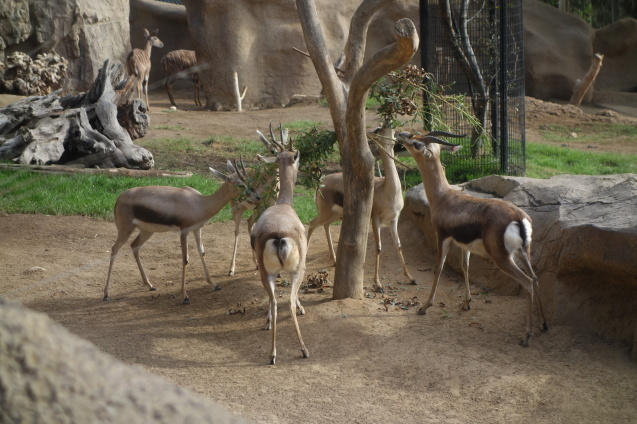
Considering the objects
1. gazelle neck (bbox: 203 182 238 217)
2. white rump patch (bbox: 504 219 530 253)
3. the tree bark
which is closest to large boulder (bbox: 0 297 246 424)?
white rump patch (bbox: 504 219 530 253)

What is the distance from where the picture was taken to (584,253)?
605 centimetres

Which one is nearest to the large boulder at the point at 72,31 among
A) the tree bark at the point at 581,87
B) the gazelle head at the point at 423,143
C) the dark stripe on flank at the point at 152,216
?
the dark stripe on flank at the point at 152,216

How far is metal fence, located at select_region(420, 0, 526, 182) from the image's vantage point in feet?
36.0

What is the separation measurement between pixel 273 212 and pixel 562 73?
16274mm

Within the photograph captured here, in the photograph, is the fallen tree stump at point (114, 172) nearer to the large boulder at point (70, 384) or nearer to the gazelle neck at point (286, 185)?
the gazelle neck at point (286, 185)

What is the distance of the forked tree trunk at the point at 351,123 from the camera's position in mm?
6336

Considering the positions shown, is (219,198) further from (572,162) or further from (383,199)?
(572,162)

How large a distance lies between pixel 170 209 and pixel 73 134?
16.6ft

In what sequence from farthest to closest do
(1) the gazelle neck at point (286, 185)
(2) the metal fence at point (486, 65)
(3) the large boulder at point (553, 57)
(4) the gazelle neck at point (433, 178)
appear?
(3) the large boulder at point (553, 57), (2) the metal fence at point (486, 65), (4) the gazelle neck at point (433, 178), (1) the gazelle neck at point (286, 185)

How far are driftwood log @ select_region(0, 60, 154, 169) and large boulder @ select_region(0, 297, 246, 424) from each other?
430 inches

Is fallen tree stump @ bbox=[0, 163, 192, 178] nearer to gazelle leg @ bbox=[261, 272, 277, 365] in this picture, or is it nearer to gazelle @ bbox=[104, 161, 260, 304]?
gazelle @ bbox=[104, 161, 260, 304]

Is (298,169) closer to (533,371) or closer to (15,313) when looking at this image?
(533,371)

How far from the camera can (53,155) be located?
1145cm

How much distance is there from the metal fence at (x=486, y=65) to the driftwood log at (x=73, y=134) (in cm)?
489
